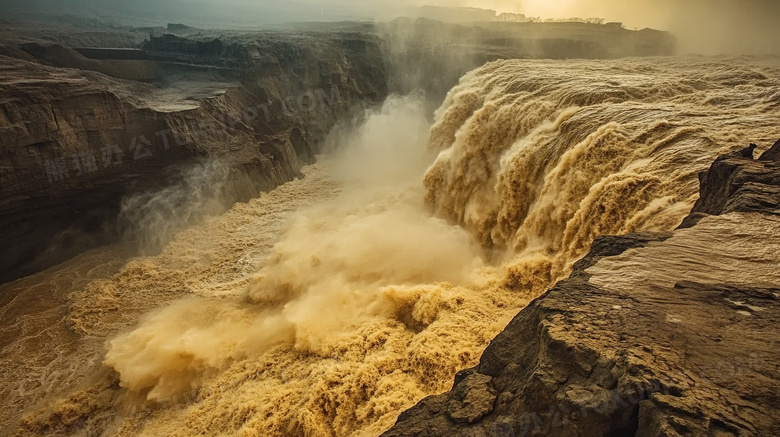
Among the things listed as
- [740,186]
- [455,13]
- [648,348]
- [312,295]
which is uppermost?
[455,13]

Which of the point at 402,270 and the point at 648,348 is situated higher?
the point at 648,348

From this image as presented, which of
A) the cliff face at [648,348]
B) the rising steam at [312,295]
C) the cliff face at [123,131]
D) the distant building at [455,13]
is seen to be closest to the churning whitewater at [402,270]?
the rising steam at [312,295]

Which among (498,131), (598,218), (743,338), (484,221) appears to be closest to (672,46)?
(498,131)

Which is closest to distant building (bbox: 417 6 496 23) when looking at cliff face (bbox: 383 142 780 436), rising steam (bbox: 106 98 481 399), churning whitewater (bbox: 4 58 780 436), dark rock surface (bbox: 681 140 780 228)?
churning whitewater (bbox: 4 58 780 436)

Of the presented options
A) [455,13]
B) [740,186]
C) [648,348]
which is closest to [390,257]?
[740,186]

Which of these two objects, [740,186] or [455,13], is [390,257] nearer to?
[740,186]

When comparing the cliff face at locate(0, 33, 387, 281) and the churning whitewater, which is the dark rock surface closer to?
the churning whitewater
